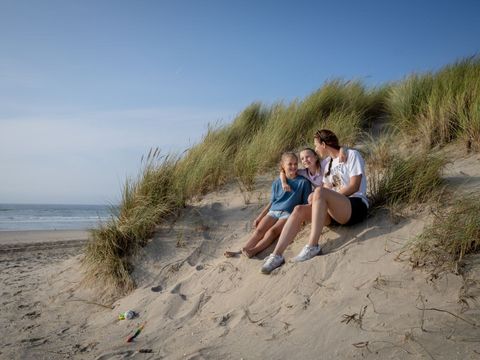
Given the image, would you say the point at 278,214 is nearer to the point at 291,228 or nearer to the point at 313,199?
the point at 291,228

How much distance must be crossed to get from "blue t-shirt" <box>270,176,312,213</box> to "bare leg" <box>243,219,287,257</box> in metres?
0.19

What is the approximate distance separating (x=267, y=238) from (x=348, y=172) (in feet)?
3.95

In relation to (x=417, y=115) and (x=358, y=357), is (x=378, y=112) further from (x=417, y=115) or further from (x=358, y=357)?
(x=358, y=357)

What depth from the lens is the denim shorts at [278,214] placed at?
15.5 ft

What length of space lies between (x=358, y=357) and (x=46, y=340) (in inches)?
128

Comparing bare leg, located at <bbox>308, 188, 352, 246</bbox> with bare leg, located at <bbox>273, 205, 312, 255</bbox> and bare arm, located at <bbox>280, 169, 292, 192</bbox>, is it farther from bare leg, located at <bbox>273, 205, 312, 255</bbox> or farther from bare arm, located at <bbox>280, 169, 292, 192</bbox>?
bare arm, located at <bbox>280, 169, 292, 192</bbox>

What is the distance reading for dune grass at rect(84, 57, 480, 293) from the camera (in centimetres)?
478

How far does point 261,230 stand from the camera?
4.75 m

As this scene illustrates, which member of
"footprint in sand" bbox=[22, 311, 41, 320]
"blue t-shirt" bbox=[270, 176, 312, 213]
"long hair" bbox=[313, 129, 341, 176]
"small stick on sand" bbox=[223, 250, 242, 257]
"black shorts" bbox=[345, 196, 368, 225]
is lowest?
"footprint in sand" bbox=[22, 311, 41, 320]

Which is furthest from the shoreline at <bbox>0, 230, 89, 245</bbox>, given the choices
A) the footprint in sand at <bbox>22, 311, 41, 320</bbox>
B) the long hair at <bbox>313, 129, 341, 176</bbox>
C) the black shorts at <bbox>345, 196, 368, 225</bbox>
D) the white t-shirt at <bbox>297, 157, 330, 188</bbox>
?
the black shorts at <bbox>345, 196, 368, 225</bbox>

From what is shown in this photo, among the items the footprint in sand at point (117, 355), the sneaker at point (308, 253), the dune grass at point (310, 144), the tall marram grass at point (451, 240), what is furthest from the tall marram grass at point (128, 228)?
the tall marram grass at point (451, 240)

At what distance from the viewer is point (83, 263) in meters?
5.86

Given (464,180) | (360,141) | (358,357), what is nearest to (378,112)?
(360,141)

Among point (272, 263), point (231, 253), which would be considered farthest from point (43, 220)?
point (272, 263)
